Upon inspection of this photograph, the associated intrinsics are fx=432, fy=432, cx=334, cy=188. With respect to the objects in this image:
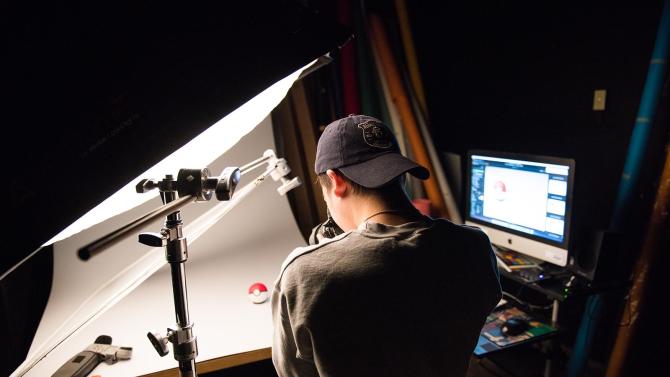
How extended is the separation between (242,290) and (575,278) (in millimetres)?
1272

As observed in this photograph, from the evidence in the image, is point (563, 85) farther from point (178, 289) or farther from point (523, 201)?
point (178, 289)

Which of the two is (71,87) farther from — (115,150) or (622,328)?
(622,328)

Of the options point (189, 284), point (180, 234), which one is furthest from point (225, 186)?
point (189, 284)

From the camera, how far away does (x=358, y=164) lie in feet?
3.23

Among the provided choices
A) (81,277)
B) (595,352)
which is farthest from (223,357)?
(595,352)

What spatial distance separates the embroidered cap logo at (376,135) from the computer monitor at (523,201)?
0.91m

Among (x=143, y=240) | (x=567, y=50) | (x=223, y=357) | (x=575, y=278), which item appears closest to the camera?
(x=143, y=240)

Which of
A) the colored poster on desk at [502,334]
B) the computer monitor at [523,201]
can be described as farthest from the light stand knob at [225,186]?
the computer monitor at [523,201]

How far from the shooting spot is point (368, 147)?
0.99 meters

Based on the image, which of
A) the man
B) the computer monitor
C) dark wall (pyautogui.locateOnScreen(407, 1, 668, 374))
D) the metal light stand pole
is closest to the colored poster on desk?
the computer monitor

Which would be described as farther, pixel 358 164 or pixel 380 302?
pixel 358 164

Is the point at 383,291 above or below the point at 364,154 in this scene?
below

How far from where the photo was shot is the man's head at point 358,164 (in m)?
0.94

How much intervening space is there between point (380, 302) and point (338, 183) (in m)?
0.32
